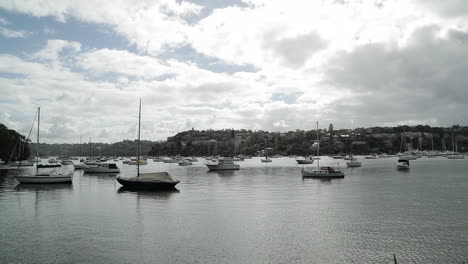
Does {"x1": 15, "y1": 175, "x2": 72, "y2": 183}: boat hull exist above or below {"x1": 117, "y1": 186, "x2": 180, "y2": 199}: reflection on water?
above

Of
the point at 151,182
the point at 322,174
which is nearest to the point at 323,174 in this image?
the point at 322,174

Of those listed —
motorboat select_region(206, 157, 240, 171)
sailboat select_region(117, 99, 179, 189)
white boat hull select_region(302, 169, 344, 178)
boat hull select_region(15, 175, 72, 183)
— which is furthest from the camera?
motorboat select_region(206, 157, 240, 171)

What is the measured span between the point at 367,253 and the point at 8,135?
399 feet

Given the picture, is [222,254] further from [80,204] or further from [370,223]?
[80,204]

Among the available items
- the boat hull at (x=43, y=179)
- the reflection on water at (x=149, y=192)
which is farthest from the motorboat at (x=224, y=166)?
the reflection on water at (x=149, y=192)

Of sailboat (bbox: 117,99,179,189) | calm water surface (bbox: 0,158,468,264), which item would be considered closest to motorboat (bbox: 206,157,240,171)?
sailboat (bbox: 117,99,179,189)

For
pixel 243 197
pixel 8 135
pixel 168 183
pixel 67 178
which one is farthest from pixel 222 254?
pixel 8 135

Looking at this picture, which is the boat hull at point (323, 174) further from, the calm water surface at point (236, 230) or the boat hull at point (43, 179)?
the boat hull at point (43, 179)

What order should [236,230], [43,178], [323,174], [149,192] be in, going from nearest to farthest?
[236,230] < [149,192] < [43,178] < [323,174]

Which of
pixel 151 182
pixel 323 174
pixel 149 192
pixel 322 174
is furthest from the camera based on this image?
pixel 322 174

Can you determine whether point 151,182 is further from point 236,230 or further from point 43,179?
point 236,230

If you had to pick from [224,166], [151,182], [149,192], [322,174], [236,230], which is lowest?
[149,192]

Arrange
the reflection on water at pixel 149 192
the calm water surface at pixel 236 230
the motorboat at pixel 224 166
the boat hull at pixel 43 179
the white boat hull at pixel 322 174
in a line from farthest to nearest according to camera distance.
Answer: the motorboat at pixel 224 166
the white boat hull at pixel 322 174
the boat hull at pixel 43 179
the reflection on water at pixel 149 192
the calm water surface at pixel 236 230

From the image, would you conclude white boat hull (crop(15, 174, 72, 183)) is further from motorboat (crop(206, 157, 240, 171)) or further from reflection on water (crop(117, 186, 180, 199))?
motorboat (crop(206, 157, 240, 171))
